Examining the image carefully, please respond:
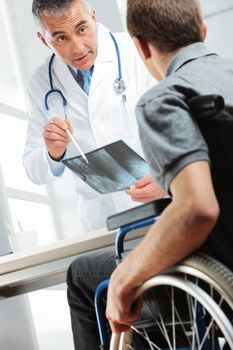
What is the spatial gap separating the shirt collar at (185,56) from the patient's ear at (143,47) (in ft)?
0.19

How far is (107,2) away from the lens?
3.10m

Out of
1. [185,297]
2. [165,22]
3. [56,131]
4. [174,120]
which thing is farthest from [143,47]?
[56,131]

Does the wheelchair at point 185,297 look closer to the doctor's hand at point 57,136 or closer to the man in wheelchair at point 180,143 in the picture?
the man in wheelchair at point 180,143

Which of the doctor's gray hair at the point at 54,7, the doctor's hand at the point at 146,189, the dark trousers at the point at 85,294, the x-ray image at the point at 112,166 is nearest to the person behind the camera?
the dark trousers at the point at 85,294

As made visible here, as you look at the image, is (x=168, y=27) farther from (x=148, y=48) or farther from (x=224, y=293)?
(x=224, y=293)

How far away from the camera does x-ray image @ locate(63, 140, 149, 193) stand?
2088 mm

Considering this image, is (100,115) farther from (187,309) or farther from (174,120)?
(174,120)

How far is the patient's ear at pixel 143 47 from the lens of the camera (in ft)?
4.00

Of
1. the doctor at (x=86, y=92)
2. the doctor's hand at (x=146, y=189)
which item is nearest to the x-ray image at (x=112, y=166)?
the doctor's hand at (x=146, y=189)

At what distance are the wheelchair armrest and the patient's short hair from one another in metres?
0.28

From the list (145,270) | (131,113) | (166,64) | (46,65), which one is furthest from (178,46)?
(46,65)

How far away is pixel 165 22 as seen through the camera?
1182mm

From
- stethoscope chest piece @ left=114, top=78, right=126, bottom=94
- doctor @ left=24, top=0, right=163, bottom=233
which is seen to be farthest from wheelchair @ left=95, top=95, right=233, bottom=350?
stethoscope chest piece @ left=114, top=78, right=126, bottom=94

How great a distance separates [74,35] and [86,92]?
0.23 m
